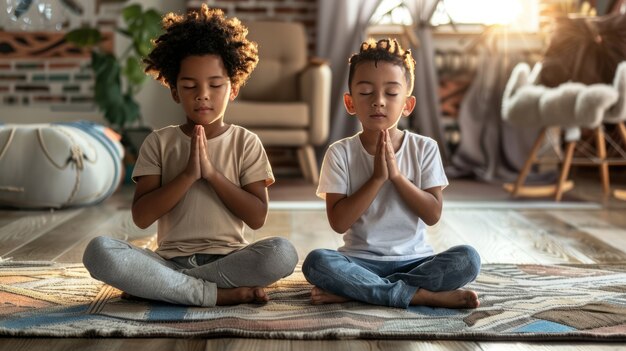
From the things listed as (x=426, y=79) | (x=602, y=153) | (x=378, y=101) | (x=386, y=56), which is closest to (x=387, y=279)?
(x=378, y=101)

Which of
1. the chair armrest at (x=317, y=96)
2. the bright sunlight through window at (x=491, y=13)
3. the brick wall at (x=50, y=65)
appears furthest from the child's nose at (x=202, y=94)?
the brick wall at (x=50, y=65)

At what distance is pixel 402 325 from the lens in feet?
5.34

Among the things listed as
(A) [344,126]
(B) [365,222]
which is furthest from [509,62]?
(B) [365,222]

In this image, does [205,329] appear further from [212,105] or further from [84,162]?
[84,162]

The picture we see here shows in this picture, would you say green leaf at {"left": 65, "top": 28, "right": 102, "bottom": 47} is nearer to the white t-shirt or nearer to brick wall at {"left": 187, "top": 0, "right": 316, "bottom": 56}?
brick wall at {"left": 187, "top": 0, "right": 316, "bottom": 56}

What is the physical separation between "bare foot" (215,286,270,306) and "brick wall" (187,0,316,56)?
3.60 meters

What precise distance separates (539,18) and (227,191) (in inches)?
152

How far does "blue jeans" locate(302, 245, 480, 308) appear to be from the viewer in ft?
5.81

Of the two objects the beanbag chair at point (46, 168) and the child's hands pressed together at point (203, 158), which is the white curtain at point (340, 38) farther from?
the child's hands pressed together at point (203, 158)

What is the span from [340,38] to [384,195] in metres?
3.31

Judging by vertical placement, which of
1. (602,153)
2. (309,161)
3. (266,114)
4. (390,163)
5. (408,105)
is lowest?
(309,161)

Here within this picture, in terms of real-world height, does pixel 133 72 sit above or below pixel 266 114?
above

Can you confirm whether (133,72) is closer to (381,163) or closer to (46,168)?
(46,168)

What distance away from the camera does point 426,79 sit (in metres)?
5.09
